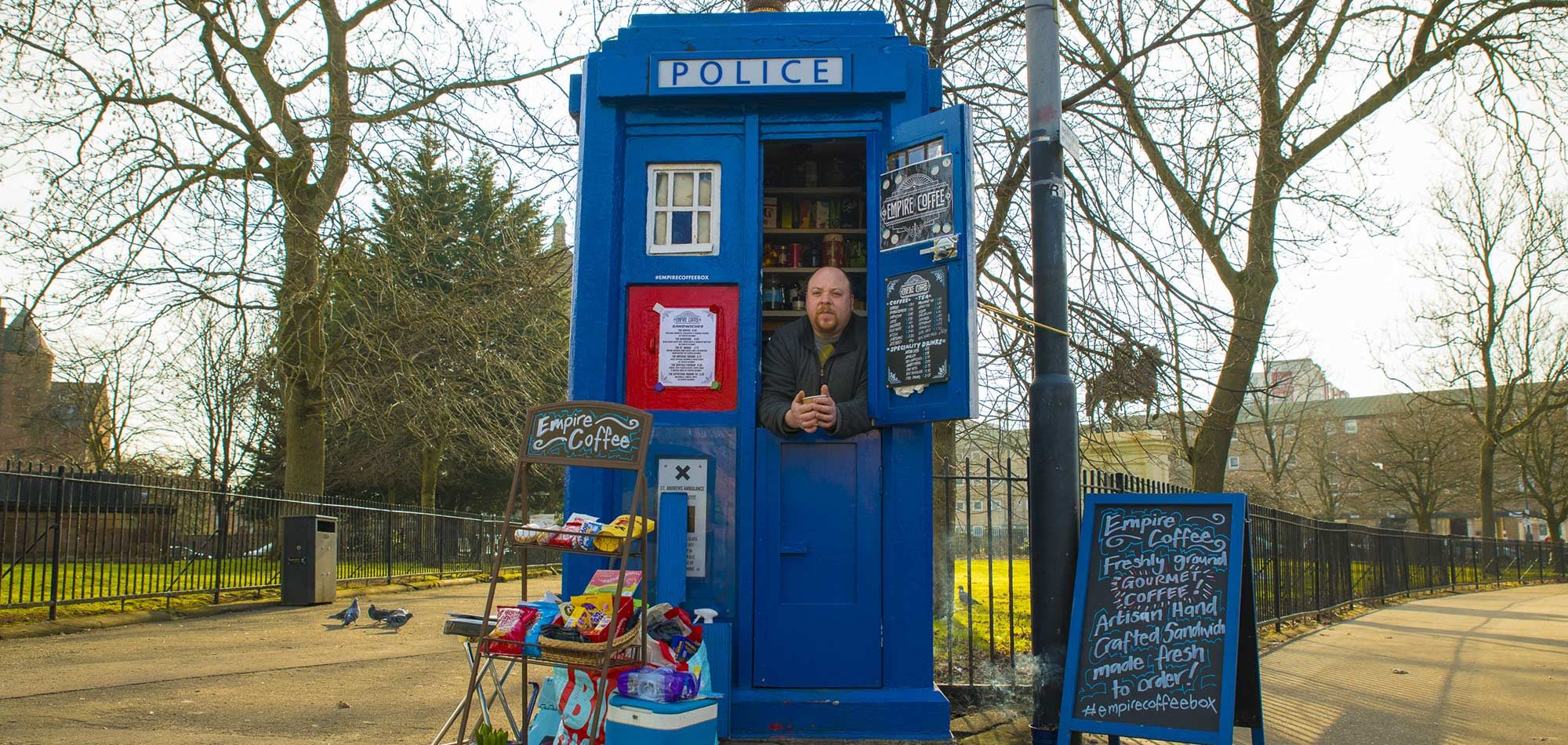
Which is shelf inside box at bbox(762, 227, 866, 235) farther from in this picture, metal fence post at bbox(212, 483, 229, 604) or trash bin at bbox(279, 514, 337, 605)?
metal fence post at bbox(212, 483, 229, 604)

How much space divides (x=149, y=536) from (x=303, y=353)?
3510mm

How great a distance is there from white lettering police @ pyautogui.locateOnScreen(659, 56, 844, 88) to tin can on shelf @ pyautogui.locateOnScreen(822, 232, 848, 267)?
107 cm

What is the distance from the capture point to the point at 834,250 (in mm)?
6305

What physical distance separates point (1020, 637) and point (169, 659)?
747 cm

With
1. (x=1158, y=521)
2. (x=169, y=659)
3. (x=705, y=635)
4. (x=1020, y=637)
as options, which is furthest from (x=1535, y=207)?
(x=169, y=659)

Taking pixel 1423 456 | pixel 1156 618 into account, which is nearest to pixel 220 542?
pixel 1156 618

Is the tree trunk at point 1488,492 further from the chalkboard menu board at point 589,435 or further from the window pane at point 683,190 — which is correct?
the chalkboard menu board at point 589,435

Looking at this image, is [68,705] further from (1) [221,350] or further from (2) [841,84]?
(1) [221,350]

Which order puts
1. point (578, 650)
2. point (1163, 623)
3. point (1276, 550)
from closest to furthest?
point (578, 650) → point (1163, 623) → point (1276, 550)

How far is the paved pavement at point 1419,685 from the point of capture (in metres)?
6.54

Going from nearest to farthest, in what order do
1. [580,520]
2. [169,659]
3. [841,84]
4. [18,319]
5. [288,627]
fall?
1. [580,520]
2. [841,84]
3. [169,659]
4. [288,627]
5. [18,319]

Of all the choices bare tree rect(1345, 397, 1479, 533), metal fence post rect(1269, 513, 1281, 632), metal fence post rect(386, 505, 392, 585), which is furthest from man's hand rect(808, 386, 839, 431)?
bare tree rect(1345, 397, 1479, 533)

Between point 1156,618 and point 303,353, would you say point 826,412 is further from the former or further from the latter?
point 303,353

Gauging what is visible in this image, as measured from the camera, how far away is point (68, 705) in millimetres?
5883
